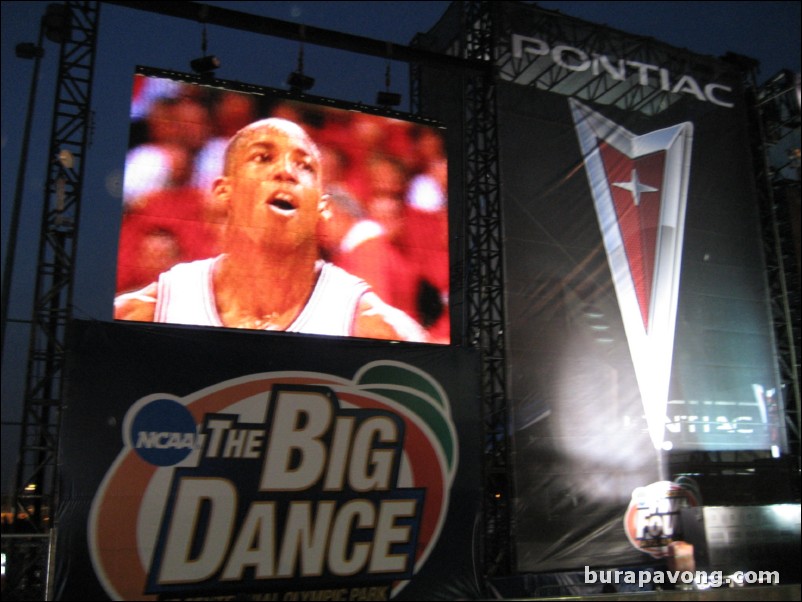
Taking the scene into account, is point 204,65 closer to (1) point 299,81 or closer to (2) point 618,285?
(1) point 299,81

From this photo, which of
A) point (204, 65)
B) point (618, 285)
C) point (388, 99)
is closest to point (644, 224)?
point (618, 285)

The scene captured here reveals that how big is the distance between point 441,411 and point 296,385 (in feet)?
7.63

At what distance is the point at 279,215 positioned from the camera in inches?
488

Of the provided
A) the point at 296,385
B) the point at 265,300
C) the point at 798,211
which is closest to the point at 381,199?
the point at 265,300

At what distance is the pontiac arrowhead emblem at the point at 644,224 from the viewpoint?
47.2 ft

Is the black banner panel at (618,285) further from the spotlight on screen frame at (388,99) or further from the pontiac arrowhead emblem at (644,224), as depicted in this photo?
the spotlight on screen frame at (388,99)

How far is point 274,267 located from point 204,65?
11.1 ft

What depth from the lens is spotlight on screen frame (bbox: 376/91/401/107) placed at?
14.0 m

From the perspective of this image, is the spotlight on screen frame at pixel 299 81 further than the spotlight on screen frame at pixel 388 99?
No

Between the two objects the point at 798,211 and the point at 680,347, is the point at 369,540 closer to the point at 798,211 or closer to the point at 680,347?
the point at 680,347

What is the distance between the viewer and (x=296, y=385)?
1112cm

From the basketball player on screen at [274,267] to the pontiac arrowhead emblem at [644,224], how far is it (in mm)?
4481

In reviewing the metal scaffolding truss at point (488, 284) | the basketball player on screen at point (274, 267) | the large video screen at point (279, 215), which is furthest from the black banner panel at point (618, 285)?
the basketball player on screen at point (274, 267)

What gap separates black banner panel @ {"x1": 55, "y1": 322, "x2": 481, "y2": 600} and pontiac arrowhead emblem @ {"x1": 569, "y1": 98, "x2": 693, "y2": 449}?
4.00m
